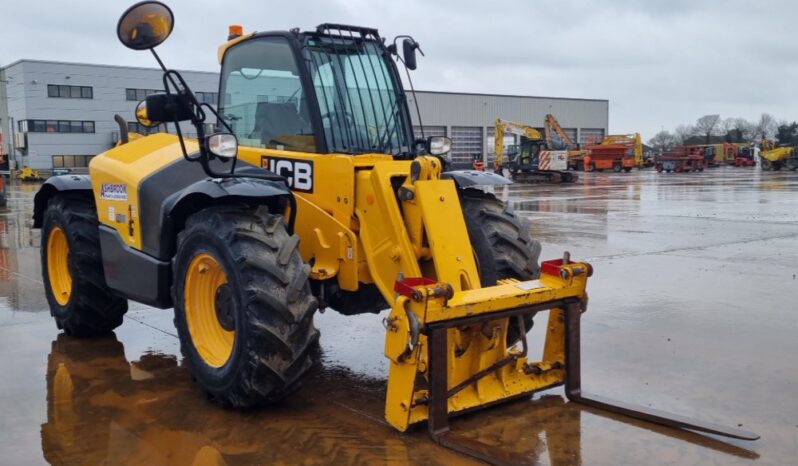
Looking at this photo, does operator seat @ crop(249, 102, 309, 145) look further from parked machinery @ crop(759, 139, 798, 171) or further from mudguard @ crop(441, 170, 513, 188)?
parked machinery @ crop(759, 139, 798, 171)

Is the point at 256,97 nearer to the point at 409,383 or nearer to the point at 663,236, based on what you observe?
the point at 409,383

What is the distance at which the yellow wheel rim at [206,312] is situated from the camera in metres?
4.89

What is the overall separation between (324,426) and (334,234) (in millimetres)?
1284

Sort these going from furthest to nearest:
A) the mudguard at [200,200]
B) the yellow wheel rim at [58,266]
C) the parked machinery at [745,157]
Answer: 1. the parked machinery at [745,157]
2. the yellow wheel rim at [58,266]
3. the mudguard at [200,200]

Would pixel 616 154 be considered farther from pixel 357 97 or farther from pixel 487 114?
pixel 357 97

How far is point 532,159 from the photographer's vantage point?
140 feet

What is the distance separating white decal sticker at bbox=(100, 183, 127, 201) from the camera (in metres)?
5.86

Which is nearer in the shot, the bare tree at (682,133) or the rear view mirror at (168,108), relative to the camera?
the rear view mirror at (168,108)

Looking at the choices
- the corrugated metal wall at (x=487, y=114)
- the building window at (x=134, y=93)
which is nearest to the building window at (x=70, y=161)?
the building window at (x=134, y=93)

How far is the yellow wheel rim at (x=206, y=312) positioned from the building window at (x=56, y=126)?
54.9 meters

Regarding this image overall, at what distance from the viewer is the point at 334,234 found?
502cm

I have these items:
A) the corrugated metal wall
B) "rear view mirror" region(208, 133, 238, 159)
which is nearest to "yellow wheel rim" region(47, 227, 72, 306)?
"rear view mirror" region(208, 133, 238, 159)

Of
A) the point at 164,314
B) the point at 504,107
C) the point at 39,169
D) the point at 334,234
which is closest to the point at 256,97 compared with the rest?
the point at 334,234

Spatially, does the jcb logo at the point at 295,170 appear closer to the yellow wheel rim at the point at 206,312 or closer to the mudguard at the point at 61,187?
the yellow wheel rim at the point at 206,312
